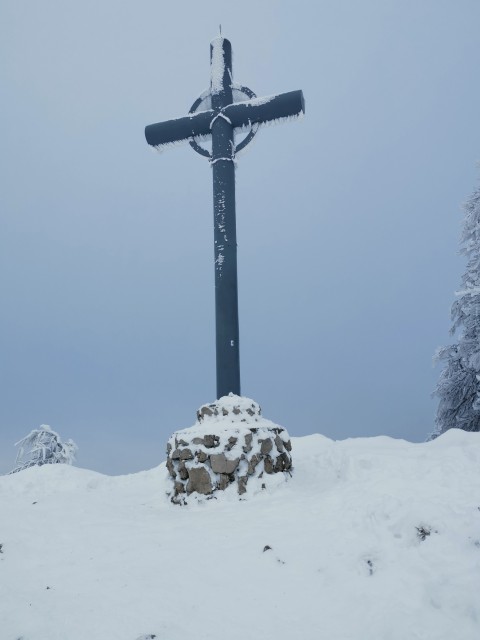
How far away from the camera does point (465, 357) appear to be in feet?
41.6

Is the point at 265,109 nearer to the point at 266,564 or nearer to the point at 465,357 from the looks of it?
the point at 465,357

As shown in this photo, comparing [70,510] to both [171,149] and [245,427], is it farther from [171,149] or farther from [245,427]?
[171,149]

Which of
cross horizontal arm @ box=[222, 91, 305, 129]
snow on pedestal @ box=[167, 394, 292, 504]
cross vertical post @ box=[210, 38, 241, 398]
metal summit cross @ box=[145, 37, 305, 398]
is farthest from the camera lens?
cross horizontal arm @ box=[222, 91, 305, 129]

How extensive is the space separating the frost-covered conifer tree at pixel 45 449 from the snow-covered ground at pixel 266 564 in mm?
8426

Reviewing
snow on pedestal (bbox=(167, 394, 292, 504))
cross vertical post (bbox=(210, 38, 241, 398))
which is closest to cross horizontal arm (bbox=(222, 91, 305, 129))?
cross vertical post (bbox=(210, 38, 241, 398))

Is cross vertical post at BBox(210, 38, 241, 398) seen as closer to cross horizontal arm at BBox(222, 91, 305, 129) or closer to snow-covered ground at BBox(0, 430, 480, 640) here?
cross horizontal arm at BBox(222, 91, 305, 129)

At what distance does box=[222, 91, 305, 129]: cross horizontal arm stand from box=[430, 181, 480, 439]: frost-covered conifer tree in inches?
217

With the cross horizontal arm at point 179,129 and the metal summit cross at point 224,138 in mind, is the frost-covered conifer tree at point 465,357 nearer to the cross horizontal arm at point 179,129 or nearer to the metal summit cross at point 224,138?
the metal summit cross at point 224,138

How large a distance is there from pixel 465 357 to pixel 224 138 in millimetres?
8065

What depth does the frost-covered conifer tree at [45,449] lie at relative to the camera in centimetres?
1584

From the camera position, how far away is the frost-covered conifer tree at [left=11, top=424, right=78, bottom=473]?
1584cm

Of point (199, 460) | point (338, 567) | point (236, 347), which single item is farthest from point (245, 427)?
point (338, 567)

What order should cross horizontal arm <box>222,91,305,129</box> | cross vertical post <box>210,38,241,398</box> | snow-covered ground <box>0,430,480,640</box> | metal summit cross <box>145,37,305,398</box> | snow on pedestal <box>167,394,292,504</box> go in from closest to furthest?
snow-covered ground <box>0,430,480,640</box> → snow on pedestal <box>167,394,292,504</box> → cross vertical post <box>210,38,241,398</box> → metal summit cross <box>145,37,305,398</box> → cross horizontal arm <box>222,91,305,129</box>

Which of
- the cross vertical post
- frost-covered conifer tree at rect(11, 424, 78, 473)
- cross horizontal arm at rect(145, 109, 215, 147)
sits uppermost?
cross horizontal arm at rect(145, 109, 215, 147)
